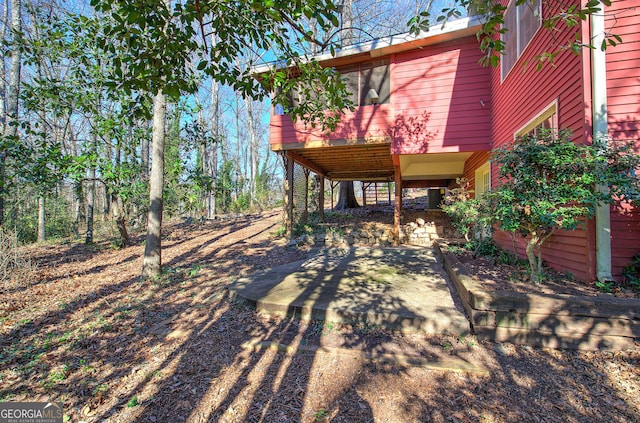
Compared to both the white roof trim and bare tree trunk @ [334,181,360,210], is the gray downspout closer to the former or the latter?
the white roof trim

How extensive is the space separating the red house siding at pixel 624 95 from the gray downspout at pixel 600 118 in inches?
3.1

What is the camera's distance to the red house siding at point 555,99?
10.5 ft

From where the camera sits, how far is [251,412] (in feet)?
6.23

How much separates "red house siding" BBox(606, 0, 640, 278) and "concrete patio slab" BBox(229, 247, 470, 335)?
1.83 meters

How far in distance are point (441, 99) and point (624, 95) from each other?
11.5 feet

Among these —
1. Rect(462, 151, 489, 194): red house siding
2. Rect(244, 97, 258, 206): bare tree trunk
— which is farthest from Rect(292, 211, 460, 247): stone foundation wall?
Rect(244, 97, 258, 206): bare tree trunk

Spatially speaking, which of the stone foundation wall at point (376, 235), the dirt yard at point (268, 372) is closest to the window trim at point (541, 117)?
the dirt yard at point (268, 372)

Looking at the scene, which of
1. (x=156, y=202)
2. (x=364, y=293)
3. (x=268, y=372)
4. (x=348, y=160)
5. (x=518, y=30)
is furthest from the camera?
(x=348, y=160)

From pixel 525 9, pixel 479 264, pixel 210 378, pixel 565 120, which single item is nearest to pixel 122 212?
pixel 210 378

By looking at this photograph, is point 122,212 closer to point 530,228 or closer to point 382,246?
point 382,246

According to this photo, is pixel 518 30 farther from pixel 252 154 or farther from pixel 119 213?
pixel 252 154

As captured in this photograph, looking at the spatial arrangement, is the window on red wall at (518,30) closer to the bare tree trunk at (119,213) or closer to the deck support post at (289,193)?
the deck support post at (289,193)

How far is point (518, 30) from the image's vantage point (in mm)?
4996

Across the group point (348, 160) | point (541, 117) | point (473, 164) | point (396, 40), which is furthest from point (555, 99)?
point (348, 160)
